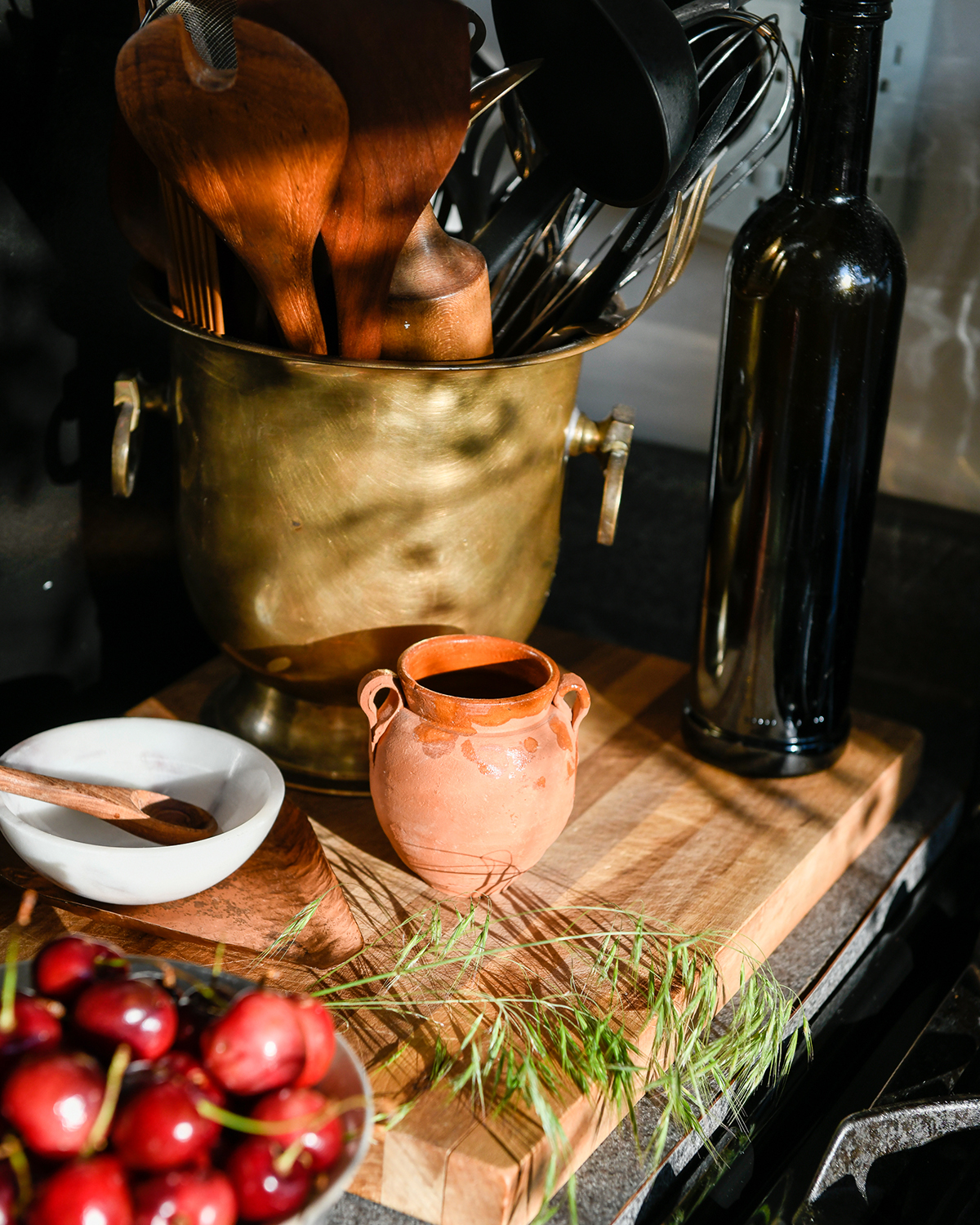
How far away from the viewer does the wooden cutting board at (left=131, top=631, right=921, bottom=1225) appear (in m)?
0.43

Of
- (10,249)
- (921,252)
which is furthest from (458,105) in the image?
(921,252)

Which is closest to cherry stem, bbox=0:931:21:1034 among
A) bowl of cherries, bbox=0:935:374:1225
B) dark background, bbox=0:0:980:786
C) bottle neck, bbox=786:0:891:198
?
bowl of cherries, bbox=0:935:374:1225

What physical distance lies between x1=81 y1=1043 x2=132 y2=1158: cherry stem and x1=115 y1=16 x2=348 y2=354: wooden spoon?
33cm

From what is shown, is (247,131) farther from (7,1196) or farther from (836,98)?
(7,1196)

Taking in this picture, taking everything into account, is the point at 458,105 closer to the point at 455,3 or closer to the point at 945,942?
the point at 455,3

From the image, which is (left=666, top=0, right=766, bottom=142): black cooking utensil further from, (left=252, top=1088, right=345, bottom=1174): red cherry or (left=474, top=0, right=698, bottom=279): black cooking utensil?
(left=252, top=1088, right=345, bottom=1174): red cherry

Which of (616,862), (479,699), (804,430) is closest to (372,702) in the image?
(479,699)

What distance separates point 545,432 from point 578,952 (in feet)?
0.81

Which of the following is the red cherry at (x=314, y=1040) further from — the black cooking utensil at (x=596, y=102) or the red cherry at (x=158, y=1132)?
the black cooking utensil at (x=596, y=102)

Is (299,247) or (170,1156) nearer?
(170,1156)

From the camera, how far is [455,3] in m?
0.47

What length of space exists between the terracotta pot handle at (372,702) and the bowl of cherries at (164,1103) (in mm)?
172

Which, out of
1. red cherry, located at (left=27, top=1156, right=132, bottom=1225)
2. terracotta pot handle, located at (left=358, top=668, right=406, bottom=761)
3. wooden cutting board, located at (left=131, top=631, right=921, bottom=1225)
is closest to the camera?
red cherry, located at (left=27, top=1156, right=132, bottom=1225)

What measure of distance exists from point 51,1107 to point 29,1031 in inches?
1.3
